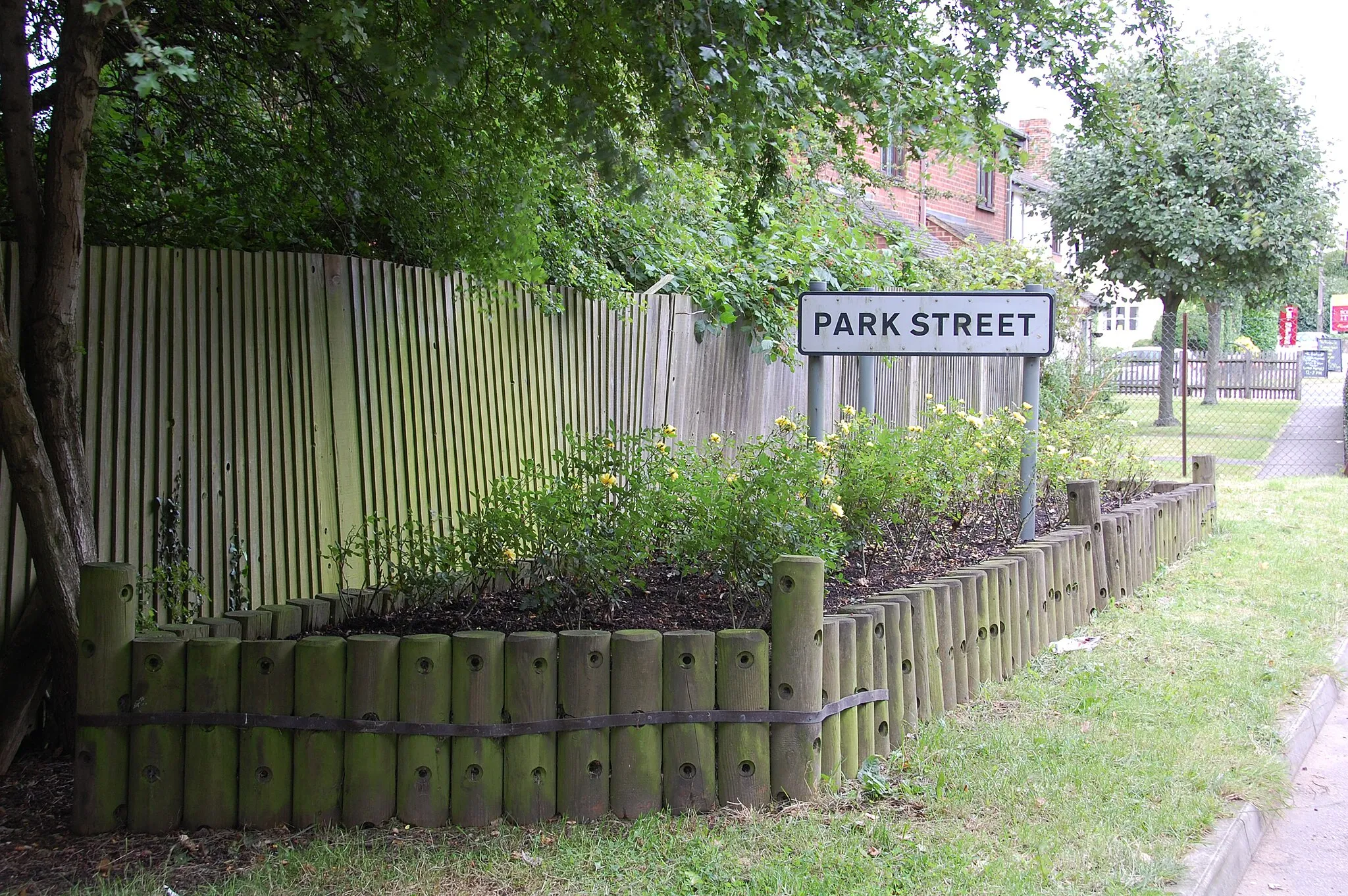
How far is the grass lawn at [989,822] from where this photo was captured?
3297mm

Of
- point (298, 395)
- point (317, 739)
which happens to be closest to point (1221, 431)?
point (298, 395)

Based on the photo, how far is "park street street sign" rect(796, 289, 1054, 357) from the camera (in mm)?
6223

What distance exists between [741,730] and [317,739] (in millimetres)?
1386

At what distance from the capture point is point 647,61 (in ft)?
13.1

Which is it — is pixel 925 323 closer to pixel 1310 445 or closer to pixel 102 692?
pixel 102 692

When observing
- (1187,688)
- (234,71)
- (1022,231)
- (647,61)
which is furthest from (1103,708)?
(1022,231)

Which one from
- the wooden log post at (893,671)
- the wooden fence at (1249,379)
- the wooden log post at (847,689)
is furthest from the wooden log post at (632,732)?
the wooden fence at (1249,379)

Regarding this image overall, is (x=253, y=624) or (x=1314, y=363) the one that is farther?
(x=1314, y=363)

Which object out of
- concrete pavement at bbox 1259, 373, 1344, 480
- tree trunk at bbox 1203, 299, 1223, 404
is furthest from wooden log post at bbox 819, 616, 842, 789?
tree trunk at bbox 1203, 299, 1223, 404

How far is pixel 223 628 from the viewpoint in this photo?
407 centimetres

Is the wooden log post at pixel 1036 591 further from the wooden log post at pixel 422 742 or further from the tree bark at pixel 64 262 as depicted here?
the tree bark at pixel 64 262

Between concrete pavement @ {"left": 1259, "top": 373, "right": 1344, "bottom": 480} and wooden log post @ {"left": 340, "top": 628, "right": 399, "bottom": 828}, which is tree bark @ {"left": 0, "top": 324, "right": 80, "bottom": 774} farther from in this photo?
concrete pavement @ {"left": 1259, "top": 373, "right": 1344, "bottom": 480}

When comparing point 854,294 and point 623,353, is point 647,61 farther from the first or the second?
point 623,353

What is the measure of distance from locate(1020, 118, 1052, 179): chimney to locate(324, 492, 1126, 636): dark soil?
41.7 feet
